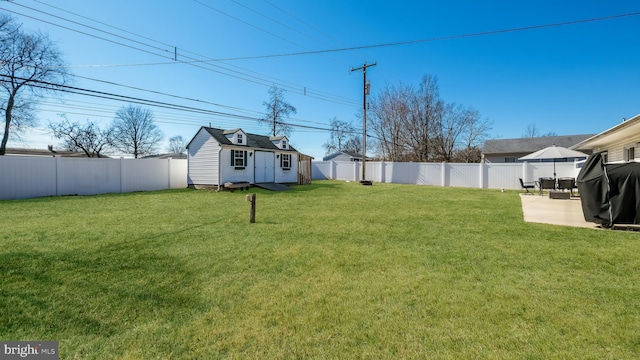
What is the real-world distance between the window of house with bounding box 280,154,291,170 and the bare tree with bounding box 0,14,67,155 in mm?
14273

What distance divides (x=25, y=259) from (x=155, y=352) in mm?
3498

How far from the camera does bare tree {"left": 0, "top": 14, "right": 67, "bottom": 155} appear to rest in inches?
650

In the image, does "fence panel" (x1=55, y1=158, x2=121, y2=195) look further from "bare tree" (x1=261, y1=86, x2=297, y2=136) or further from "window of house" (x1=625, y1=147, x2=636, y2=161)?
"window of house" (x1=625, y1=147, x2=636, y2=161)

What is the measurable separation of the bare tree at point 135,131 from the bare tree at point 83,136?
395 cm

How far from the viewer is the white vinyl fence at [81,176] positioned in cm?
1124

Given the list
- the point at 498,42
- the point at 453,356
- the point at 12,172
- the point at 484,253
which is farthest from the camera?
the point at 498,42

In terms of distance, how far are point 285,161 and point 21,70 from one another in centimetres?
1822

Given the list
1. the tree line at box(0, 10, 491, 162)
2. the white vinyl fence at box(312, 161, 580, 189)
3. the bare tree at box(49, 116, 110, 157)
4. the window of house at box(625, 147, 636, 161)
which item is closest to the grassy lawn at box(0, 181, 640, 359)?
the window of house at box(625, 147, 636, 161)

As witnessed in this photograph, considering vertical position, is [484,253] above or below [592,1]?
below

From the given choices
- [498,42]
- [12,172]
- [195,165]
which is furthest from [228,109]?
[498,42]

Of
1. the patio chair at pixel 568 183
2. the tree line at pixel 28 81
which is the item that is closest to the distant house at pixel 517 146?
the patio chair at pixel 568 183

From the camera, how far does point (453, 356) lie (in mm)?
1844

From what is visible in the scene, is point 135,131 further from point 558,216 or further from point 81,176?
point 558,216

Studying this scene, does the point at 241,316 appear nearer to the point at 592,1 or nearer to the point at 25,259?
the point at 25,259
